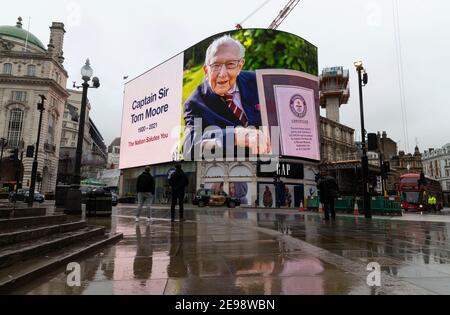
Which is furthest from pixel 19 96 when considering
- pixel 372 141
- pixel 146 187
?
pixel 372 141

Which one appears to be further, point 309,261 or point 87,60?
point 87,60

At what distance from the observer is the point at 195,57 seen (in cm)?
4447

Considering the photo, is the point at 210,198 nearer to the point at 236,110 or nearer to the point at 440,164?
the point at 236,110

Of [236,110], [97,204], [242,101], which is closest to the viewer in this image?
[97,204]

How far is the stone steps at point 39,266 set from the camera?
295cm

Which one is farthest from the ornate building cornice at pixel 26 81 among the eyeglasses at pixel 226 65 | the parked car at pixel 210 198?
the parked car at pixel 210 198

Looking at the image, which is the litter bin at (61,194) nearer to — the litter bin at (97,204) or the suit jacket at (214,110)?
the litter bin at (97,204)

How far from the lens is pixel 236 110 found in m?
39.5

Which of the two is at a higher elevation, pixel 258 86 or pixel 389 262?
pixel 258 86

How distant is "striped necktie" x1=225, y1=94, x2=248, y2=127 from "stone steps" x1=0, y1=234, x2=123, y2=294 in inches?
1357

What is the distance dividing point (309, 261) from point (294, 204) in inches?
1458

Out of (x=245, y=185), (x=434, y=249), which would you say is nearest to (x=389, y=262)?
(x=434, y=249)

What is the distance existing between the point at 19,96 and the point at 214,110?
3791 centimetres
